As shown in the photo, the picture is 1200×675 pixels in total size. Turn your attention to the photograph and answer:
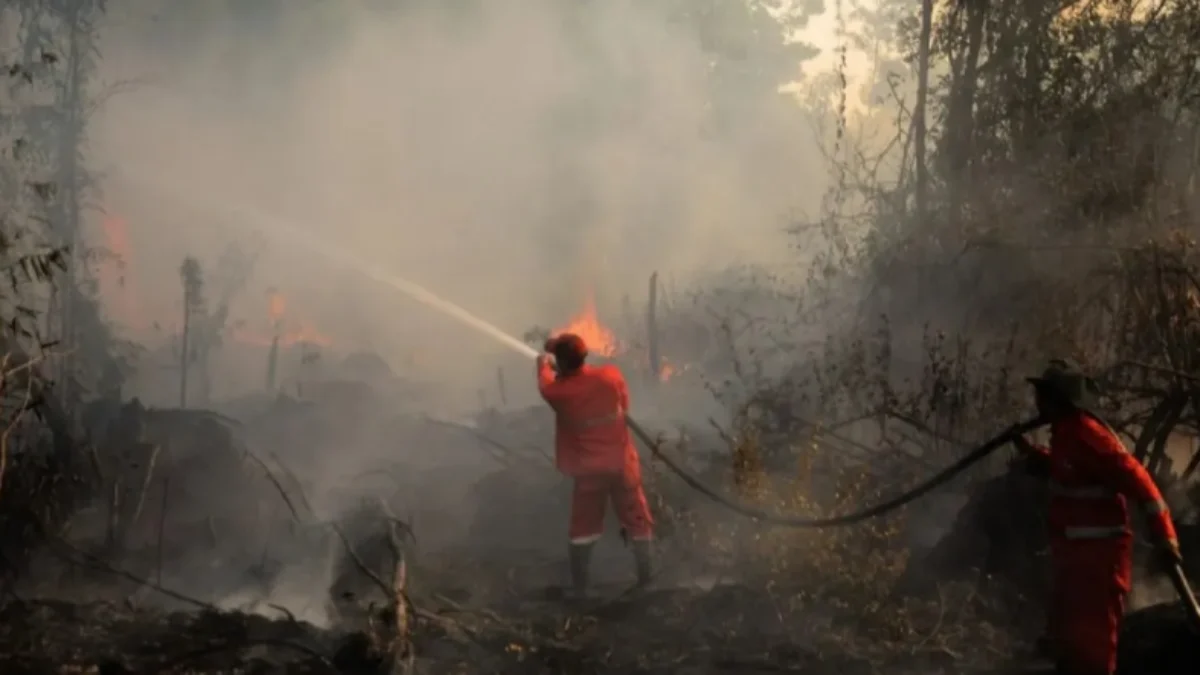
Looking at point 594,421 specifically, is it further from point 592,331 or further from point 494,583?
point 592,331

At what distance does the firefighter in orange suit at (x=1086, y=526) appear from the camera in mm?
4984

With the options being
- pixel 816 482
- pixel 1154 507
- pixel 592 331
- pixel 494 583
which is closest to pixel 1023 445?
pixel 1154 507

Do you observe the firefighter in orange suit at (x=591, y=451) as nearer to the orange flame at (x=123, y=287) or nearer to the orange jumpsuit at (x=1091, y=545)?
the orange jumpsuit at (x=1091, y=545)

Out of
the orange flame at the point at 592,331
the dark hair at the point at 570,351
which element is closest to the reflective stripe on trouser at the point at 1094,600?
the dark hair at the point at 570,351

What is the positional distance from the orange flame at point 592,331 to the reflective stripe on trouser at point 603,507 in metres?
12.9

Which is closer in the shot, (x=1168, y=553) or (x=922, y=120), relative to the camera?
(x=1168, y=553)

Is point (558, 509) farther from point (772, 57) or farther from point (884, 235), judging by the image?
point (772, 57)

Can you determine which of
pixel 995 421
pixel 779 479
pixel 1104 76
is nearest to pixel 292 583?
pixel 779 479

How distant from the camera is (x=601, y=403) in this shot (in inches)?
297

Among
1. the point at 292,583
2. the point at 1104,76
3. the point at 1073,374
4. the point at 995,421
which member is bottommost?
the point at 292,583

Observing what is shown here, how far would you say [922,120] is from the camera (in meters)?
12.0

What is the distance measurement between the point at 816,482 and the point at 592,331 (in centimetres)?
1388

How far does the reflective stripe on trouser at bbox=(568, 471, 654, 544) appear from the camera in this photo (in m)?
7.64

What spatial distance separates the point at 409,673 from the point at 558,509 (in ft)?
15.5
